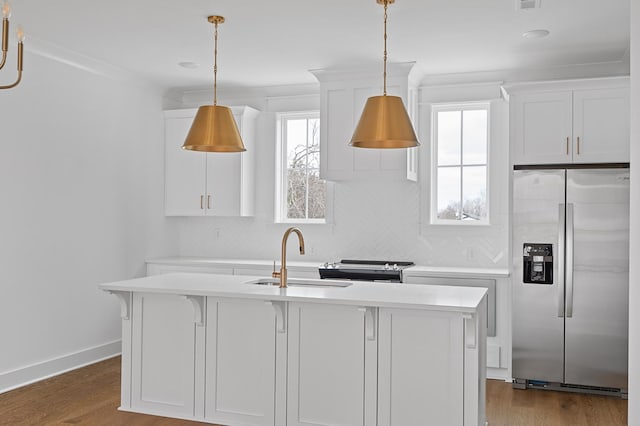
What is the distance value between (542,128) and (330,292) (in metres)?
2.43

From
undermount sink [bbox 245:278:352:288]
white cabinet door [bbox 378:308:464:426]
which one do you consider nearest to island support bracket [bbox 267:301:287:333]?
undermount sink [bbox 245:278:352:288]

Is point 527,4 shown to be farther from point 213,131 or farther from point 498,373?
point 498,373

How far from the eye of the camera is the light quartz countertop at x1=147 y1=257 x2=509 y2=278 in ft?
16.5

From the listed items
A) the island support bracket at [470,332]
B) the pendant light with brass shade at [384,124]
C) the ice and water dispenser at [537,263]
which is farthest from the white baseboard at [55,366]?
the ice and water dispenser at [537,263]

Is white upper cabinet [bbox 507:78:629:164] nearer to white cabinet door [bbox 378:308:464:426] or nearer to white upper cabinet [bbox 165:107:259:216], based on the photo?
white cabinet door [bbox 378:308:464:426]

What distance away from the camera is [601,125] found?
189 inches

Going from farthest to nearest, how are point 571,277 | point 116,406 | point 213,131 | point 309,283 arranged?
1. point 571,277
2. point 116,406
3. point 309,283
4. point 213,131

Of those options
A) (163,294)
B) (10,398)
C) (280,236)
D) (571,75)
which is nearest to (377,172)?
(280,236)

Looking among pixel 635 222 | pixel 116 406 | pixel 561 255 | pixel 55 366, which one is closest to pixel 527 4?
pixel 561 255

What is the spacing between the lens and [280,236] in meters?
6.30

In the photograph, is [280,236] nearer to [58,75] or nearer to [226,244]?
[226,244]

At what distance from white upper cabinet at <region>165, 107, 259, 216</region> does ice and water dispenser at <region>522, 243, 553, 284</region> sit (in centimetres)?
272

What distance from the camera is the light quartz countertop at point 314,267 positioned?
5.03 m

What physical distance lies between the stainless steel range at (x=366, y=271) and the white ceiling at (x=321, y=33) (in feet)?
5.67
